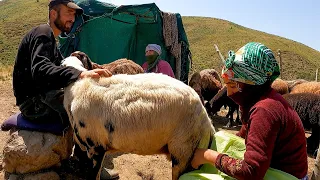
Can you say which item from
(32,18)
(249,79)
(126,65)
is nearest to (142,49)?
(126,65)

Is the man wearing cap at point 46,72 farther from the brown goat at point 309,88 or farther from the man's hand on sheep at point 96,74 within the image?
the brown goat at point 309,88

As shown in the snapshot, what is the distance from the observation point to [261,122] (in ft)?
6.06

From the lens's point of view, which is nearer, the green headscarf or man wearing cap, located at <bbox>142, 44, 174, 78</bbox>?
the green headscarf

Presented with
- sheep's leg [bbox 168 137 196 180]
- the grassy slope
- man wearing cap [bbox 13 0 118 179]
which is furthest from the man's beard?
the grassy slope

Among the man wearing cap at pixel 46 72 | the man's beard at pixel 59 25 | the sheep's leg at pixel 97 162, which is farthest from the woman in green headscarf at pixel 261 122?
the man's beard at pixel 59 25

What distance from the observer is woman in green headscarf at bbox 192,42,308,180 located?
1.84 m

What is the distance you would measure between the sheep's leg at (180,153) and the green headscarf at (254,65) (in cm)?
72

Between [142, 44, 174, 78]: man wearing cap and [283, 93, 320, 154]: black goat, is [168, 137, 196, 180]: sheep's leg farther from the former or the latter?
[283, 93, 320, 154]: black goat

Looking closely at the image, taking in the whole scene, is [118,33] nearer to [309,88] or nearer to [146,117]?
[309,88]

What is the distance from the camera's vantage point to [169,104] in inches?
97.1

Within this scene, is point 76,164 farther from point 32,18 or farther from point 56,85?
point 32,18

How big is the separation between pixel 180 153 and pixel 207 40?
4790 centimetres

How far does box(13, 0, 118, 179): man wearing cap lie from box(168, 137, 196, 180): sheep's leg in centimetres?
83

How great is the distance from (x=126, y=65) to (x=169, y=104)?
3.23 m
